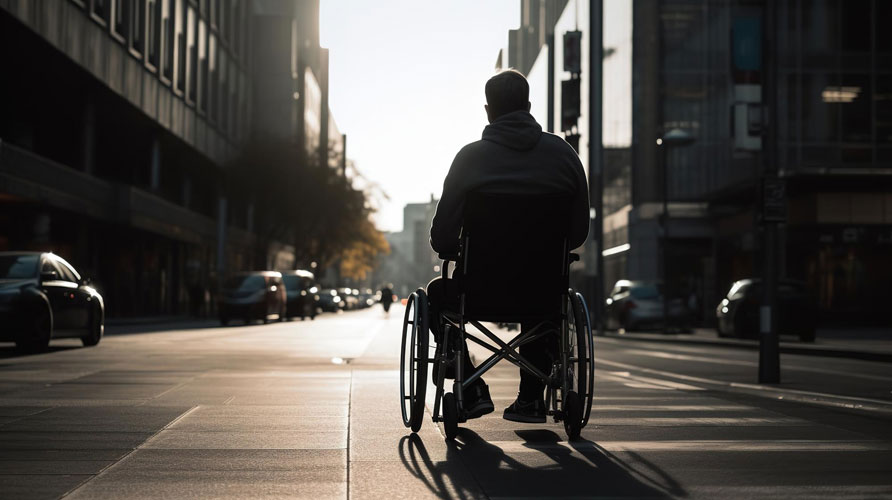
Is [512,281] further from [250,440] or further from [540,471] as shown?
[250,440]

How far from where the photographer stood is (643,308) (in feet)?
116

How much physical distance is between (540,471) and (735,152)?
3786cm

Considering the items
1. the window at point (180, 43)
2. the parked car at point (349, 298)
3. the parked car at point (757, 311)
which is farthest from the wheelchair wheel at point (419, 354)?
the parked car at point (349, 298)

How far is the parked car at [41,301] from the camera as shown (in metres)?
15.9

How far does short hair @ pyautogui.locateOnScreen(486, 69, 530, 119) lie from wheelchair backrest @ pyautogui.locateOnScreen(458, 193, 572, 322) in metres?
0.68

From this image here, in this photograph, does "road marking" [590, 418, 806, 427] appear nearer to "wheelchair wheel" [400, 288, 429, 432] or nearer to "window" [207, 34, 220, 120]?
"wheelchair wheel" [400, 288, 429, 432]

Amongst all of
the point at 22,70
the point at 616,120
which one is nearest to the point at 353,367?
the point at 22,70

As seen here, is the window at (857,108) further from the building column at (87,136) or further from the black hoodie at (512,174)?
the black hoodie at (512,174)

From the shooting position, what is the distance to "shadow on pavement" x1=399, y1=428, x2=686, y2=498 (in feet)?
16.1

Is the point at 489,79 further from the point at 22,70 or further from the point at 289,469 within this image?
the point at 22,70

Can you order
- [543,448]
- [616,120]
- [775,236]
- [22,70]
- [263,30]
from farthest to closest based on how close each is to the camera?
[263,30]
[616,120]
[22,70]
[775,236]
[543,448]

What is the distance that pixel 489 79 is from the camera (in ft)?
23.5

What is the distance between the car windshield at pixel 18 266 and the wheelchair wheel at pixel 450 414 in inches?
450

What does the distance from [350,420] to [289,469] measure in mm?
2199
